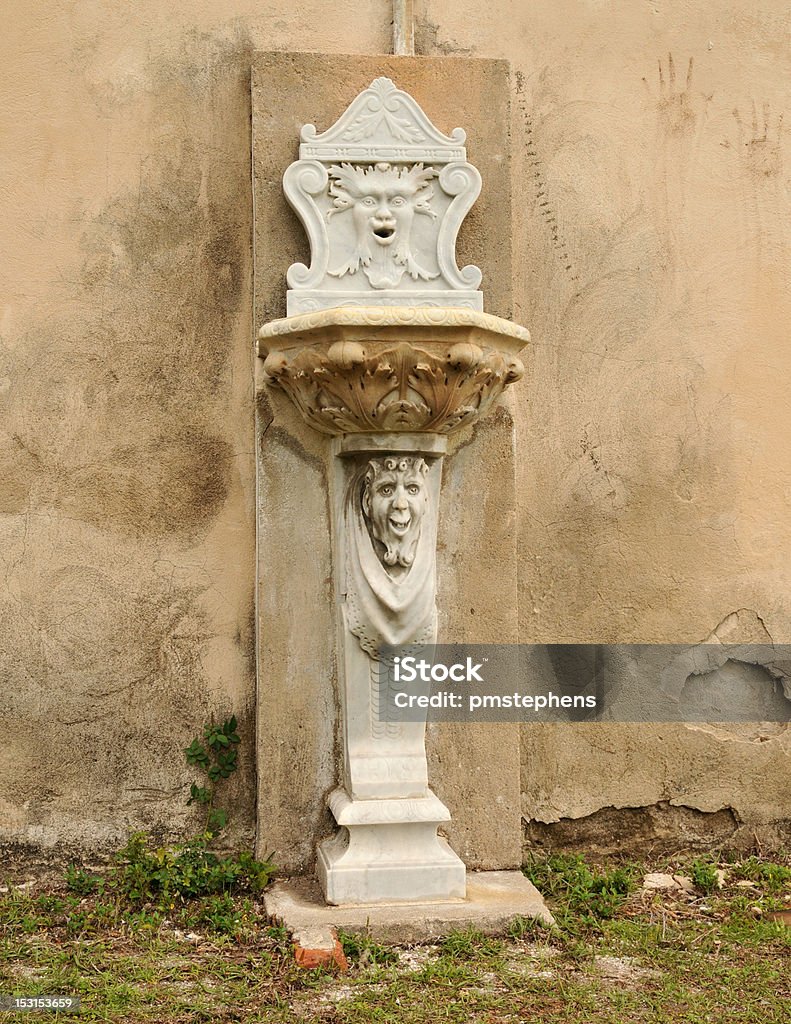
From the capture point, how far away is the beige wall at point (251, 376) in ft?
12.9

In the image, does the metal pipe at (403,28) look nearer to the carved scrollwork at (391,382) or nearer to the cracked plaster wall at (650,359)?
the cracked plaster wall at (650,359)

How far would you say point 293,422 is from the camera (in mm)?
3822

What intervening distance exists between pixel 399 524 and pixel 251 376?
82 centimetres

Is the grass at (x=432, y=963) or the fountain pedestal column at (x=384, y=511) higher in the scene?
the fountain pedestal column at (x=384, y=511)

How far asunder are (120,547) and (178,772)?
0.77 meters

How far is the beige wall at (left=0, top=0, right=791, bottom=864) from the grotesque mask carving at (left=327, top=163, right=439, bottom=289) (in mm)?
357

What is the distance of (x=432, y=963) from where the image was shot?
3223 millimetres

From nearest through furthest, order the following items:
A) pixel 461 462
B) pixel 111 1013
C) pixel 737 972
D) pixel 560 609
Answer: pixel 111 1013 → pixel 737 972 → pixel 461 462 → pixel 560 609

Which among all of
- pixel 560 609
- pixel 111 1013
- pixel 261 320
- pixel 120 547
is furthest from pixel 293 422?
pixel 111 1013

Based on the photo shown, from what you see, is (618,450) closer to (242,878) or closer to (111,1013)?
(242,878)

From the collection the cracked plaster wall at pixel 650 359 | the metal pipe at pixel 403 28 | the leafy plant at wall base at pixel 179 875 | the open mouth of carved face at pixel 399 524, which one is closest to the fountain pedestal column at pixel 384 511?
the open mouth of carved face at pixel 399 524

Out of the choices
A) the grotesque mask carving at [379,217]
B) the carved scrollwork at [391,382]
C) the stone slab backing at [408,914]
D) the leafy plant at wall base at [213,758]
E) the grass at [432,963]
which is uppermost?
the grotesque mask carving at [379,217]

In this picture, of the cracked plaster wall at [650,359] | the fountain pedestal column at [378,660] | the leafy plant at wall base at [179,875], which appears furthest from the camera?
the cracked plaster wall at [650,359]

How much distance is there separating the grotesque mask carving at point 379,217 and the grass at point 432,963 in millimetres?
1987
